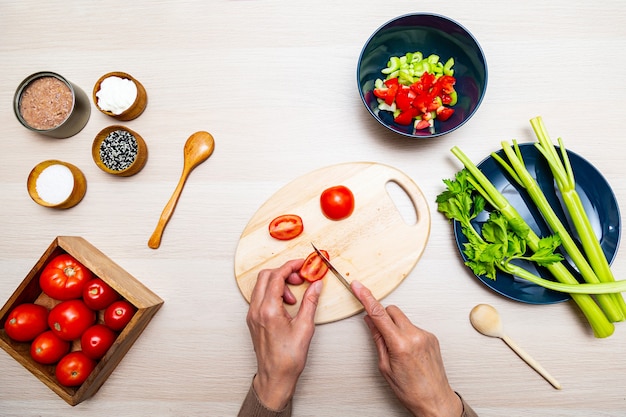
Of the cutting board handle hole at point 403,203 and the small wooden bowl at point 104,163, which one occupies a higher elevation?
the small wooden bowl at point 104,163

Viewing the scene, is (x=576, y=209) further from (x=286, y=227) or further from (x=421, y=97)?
(x=286, y=227)

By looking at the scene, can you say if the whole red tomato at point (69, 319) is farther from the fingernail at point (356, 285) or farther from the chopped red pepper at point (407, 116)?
the chopped red pepper at point (407, 116)

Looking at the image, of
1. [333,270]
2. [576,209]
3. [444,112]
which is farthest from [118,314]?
[576,209]

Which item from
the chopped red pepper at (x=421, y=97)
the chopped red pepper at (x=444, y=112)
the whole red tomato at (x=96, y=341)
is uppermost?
the chopped red pepper at (x=421, y=97)

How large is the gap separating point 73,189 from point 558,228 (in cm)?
166

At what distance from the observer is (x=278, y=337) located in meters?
1.33

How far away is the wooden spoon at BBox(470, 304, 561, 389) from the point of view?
1429mm

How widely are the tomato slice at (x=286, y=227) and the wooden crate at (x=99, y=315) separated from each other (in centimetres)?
49

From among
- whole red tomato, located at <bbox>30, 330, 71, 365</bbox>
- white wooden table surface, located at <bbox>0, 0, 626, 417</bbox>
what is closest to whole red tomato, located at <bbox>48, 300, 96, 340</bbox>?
whole red tomato, located at <bbox>30, 330, 71, 365</bbox>

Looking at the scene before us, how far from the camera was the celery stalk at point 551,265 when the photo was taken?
53.2 inches

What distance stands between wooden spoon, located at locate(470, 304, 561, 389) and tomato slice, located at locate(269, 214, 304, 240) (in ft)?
2.20

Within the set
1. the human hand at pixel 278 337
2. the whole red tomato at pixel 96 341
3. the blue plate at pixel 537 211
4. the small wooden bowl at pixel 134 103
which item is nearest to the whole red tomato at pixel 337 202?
the human hand at pixel 278 337

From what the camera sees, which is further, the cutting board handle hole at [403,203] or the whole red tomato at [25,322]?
the cutting board handle hole at [403,203]

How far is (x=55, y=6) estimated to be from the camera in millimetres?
1626
